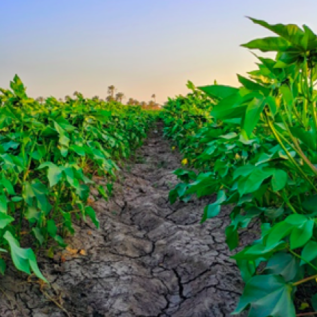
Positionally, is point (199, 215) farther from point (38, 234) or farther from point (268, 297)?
point (268, 297)

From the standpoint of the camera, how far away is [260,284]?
112cm

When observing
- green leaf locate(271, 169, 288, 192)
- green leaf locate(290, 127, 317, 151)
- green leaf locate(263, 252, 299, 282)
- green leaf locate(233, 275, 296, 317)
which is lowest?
green leaf locate(233, 275, 296, 317)

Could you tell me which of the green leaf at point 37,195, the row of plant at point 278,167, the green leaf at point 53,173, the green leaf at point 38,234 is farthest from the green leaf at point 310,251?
the green leaf at point 38,234

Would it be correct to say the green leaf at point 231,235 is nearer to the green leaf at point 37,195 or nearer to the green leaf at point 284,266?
the green leaf at point 284,266

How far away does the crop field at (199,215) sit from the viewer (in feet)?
3.45

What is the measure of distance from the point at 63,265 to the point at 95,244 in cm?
37

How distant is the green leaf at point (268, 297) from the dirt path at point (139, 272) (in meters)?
0.64

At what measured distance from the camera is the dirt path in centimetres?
181

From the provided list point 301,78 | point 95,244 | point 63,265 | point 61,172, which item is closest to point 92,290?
point 63,265

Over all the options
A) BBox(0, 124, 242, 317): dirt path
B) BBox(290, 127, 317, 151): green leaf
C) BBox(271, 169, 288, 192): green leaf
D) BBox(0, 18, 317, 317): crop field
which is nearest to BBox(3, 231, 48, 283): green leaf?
BBox(0, 18, 317, 317): crop field

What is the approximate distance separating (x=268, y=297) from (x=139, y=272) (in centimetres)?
121

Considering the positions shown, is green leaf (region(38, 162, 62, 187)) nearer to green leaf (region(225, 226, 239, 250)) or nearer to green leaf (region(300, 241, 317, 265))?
green leaf (region(225, 226, 239, 250))

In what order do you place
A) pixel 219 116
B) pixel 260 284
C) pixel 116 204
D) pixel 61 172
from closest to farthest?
1. pixel 219 116
2. pixel 260 284
3. pixel 61 172
4. pixel 116 204

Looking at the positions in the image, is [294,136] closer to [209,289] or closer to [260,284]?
[260,284]
